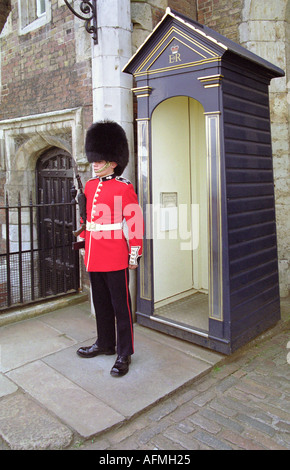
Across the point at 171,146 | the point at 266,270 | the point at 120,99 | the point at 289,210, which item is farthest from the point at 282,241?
the point at 120,99

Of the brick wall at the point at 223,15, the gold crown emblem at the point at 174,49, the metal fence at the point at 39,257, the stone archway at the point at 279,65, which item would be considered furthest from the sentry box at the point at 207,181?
the brick wall at the point at 223,15

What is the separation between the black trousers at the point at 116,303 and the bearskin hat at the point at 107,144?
36.7 inches

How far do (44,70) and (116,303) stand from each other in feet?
13.1

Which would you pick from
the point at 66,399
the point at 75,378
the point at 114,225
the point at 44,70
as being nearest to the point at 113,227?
the point at 114,225

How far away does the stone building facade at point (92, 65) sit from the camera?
448 cm

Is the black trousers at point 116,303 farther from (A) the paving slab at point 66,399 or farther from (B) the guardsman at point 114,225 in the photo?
(A) the paving slab at point 66,399

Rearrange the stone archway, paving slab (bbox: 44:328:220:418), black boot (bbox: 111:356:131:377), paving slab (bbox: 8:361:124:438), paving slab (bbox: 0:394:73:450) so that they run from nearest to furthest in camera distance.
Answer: paving slab (bbox: 0:394:73:450) < paving slab (bbox: 8:361:124:438) < paving slab (bbox: 44:328:220:418) < black boot (bbox: 111:356:131:377) < the stone archway

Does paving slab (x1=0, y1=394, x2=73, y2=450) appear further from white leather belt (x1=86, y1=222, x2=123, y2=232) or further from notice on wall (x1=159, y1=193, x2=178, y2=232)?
notice on wall (x1=159, y1=193, x2=178, y2=232)

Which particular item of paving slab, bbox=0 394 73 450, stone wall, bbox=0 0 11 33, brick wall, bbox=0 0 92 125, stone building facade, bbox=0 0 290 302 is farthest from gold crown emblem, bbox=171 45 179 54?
stone wall, bbox=0 0 11 33

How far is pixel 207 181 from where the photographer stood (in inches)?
143

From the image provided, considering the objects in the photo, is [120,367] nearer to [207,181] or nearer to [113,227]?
[113,227]

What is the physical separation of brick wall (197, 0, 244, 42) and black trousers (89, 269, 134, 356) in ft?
12.4

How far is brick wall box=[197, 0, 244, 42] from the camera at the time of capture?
543 centimetres

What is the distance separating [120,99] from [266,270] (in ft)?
7.73
